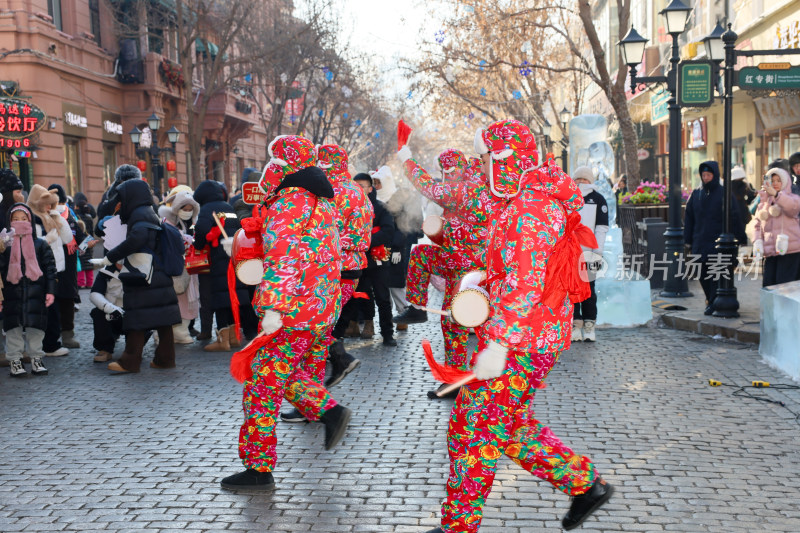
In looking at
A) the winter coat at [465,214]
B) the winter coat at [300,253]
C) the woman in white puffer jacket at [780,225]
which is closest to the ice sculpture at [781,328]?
the woman in white puffer jacket at [780,225]

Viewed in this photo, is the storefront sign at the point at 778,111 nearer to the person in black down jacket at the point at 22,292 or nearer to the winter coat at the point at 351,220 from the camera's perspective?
the winter coat at the point at 351,220

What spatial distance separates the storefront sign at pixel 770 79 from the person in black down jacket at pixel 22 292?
30.8 feet

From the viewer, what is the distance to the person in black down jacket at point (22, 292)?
8.29m

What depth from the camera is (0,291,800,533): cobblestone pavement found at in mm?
4527

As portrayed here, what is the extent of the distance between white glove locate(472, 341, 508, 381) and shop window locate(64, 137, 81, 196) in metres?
20.8

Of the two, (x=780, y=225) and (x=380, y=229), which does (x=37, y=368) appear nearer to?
(x=380, y=229)

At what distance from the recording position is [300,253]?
493 centimetres

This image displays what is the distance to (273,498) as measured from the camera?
15.9 feet

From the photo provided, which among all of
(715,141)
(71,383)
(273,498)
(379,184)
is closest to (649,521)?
(273,498)

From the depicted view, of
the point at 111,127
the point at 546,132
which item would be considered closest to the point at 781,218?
the point at 111,127

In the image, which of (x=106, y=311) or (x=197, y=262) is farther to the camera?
(x=197, y=262)

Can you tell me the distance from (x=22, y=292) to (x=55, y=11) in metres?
16.6

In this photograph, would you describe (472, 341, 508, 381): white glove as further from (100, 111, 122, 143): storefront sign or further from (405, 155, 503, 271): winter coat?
(100, 111, 122, 143): storefront sign

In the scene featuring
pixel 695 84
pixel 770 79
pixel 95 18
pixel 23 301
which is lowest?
pixel 23 301
